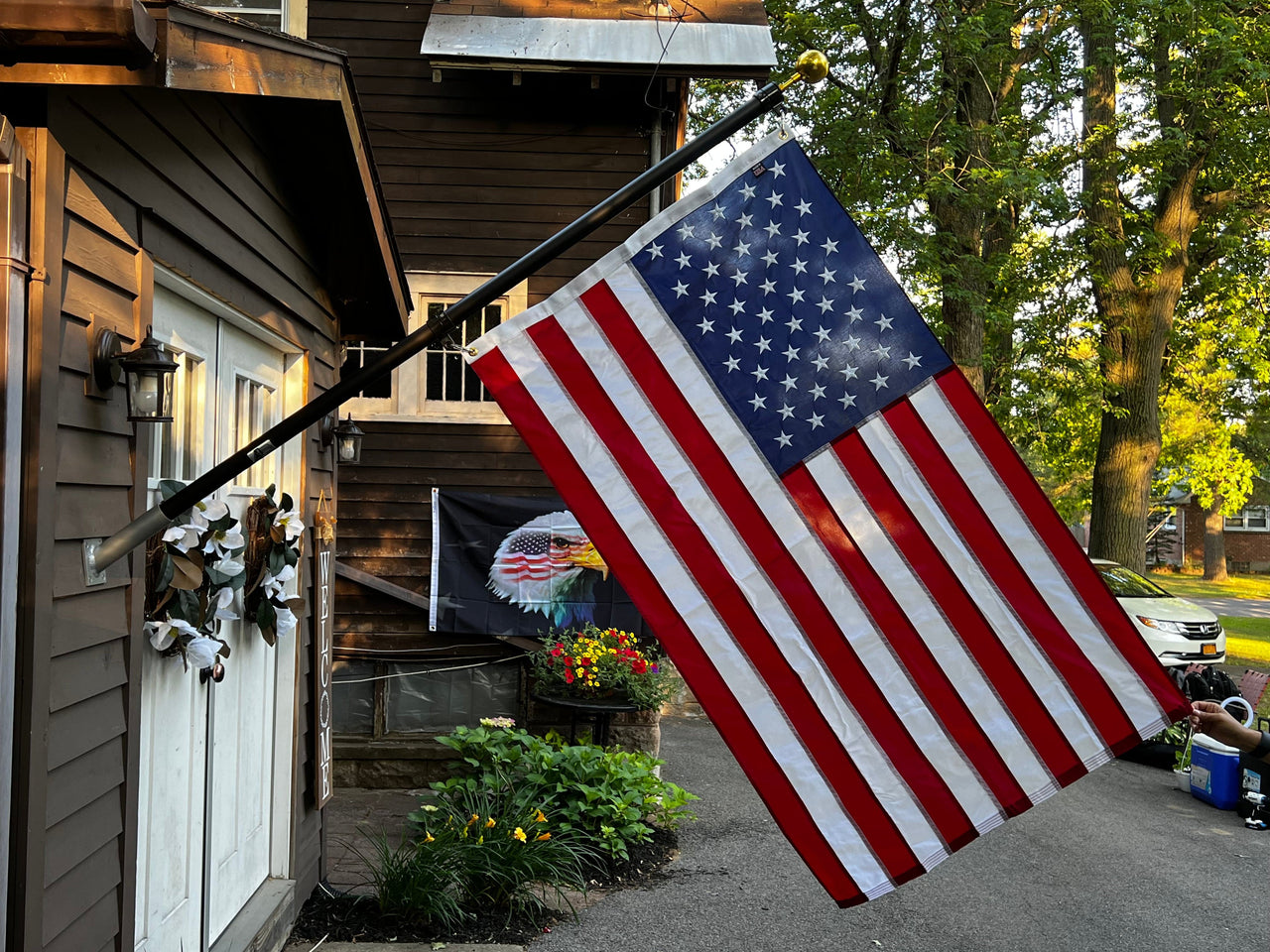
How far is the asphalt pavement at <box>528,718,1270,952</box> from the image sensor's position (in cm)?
557

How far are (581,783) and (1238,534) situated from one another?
43.7m

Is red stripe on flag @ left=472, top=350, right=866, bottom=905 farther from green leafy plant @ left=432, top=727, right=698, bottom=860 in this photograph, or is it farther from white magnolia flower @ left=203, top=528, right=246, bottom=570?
green leafy plant @ left=432, top=727, right=698, bottom=860

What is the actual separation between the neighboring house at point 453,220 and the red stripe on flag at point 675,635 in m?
6.05

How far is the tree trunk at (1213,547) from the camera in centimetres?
3538

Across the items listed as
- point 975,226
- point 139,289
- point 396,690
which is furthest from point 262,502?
point 975,226

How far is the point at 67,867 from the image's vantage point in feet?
8.66

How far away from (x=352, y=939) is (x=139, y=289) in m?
3.48

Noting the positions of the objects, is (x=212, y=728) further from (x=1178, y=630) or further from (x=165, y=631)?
(x=1178, y=630)

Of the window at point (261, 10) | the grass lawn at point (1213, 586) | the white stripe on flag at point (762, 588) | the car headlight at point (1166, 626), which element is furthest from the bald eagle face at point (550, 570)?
the grass lawn at point (1213, 586)

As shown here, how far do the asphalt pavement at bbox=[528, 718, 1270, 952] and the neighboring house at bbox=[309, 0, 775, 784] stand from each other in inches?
108

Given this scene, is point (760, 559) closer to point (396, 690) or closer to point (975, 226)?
point (396, 690)

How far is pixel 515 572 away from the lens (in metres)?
8.86

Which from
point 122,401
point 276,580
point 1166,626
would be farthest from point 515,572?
point 1166,626

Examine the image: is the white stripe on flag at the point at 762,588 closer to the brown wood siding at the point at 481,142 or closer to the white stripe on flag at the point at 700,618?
the white stripe on flag at the point at 700,618
